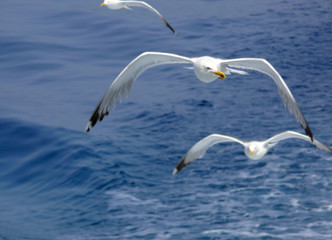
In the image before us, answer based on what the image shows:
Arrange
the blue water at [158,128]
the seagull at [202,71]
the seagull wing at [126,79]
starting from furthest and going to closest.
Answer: the blue water at [158,128] < the seagull wing at [126,79] < the seagull at [202,71]

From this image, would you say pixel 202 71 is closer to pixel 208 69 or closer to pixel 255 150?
pixel 208 69

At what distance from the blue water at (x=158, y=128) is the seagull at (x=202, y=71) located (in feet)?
26.6

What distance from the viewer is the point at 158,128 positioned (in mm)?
30969

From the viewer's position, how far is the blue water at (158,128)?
24.9 m

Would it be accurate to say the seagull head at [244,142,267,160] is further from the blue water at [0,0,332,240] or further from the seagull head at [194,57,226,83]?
the blue water at [0,0,332,240]

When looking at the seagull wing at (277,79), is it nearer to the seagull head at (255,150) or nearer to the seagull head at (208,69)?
the seagull head at (208,69)

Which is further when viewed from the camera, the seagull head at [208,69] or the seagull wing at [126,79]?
the seagull wing at [126,79]

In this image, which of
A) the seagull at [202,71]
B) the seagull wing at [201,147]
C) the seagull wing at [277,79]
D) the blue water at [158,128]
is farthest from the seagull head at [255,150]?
the blue water at [158,128]

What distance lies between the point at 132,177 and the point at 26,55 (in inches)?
519

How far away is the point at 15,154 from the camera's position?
2983 cm

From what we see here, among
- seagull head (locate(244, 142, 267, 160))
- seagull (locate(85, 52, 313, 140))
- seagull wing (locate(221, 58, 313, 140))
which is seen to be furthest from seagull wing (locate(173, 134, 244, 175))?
seagull wing (locate(221, 58, 313, 140))

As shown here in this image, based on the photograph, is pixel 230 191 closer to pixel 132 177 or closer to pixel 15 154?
pixel 132 177

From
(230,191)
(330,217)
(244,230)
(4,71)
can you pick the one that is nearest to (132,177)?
(230,191)

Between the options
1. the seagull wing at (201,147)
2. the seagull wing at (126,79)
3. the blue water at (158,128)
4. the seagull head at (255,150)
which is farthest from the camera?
the blue water at (158,128)
